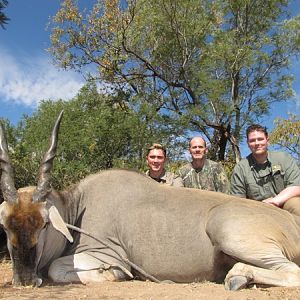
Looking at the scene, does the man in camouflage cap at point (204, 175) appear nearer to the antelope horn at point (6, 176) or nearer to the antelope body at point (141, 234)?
the antelope body at point (141, 234)

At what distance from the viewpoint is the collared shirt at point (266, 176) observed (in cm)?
504

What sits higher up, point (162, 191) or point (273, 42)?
point (273, 42)

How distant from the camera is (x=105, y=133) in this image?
1062 centimetres

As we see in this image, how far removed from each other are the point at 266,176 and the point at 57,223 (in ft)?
7.95

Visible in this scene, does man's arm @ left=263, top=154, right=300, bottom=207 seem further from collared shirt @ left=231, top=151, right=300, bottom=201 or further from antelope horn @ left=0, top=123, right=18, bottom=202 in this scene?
antelope horn @ left=0, top=123, right=18, bottom=202

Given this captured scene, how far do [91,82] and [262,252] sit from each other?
15.6m

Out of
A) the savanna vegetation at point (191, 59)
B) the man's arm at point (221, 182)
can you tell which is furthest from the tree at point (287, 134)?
the man's arm at point (221, 182)

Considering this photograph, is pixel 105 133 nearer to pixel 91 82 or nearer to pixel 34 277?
pixel 34 277

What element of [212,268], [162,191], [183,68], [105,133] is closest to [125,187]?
[162,191]

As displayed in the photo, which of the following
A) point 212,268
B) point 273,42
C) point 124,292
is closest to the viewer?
point 124,292

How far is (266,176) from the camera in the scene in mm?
5195

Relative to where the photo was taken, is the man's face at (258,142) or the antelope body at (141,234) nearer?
the antelope body at (141,234)

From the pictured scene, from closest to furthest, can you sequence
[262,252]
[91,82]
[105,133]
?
[262,252] < [105,133] < [91,82]

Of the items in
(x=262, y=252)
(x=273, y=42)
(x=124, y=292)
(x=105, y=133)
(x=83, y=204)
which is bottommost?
(x=124, y=292)
